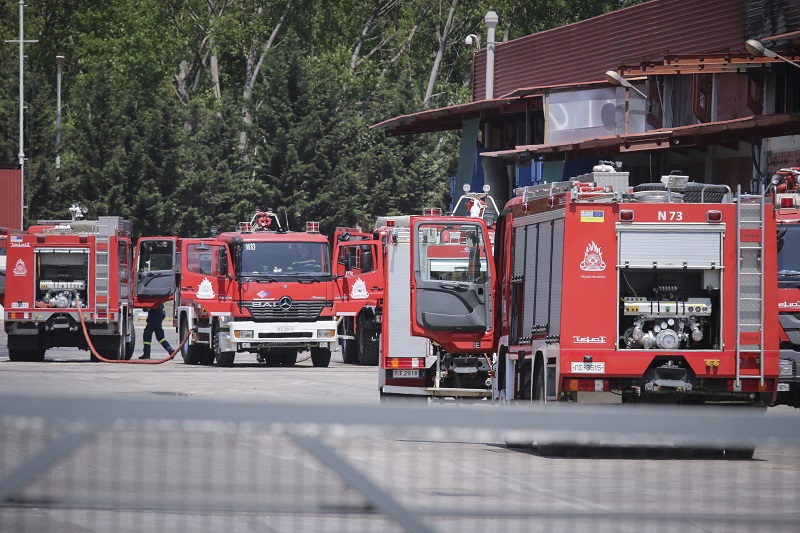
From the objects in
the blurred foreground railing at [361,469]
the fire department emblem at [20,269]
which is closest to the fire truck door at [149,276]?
the fire department emblem at [20,269]

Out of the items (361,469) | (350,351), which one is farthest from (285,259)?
(361,469)

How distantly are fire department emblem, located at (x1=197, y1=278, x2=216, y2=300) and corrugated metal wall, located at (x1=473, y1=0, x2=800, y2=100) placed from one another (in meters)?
10.6

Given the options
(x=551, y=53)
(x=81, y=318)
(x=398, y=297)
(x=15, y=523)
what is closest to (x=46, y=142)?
(x=551, y=53)

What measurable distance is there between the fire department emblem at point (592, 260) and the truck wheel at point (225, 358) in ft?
52.1

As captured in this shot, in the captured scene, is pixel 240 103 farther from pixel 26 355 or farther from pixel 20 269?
pixel 20 269

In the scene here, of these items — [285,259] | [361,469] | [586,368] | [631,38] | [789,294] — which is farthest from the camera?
[631,38]

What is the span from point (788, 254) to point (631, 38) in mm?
20592

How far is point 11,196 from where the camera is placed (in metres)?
60.0

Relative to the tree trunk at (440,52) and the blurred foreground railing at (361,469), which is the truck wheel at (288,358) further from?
the tree trunk at (440,52)

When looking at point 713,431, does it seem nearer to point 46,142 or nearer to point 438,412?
point 438,412

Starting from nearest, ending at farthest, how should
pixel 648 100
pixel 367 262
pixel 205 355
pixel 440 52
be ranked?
pixel 367 262, pixel 205 355, pixel 648 100, pixel 440 52

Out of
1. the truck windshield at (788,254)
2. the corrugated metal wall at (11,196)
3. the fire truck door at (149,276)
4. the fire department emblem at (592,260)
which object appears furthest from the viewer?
the corrugated metal wall at (11,196)

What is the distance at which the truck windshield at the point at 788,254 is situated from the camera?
18.4 m

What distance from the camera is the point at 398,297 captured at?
667 inches
